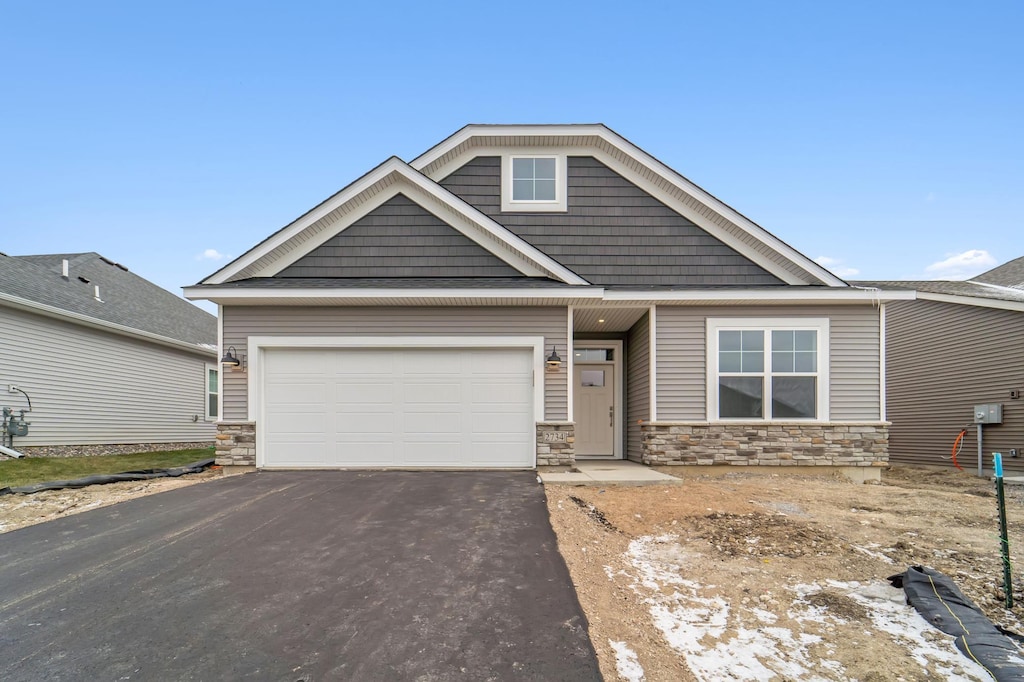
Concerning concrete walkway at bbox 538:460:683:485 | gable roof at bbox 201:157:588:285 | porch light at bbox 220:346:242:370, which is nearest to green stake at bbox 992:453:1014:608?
concrete walkway at bbox 538:460:683:485

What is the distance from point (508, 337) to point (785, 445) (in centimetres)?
516

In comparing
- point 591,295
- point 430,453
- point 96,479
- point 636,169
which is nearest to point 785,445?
point 591,295

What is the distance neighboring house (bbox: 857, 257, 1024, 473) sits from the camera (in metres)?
11.1

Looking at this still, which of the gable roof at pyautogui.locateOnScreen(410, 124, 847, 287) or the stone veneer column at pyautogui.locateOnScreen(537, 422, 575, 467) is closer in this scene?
the stone veneer column at pyautogui.locateOnScreen(537, 422, 575, 467)

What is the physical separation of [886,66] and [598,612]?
50.8ft

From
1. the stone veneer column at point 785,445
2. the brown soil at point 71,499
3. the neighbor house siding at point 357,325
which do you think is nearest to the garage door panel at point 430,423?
the neighbor house siding at point 357,325

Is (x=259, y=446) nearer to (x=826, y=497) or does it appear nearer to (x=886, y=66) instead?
(x=826, y=497)

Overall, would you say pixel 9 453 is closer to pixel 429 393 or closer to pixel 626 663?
pixel 429 393

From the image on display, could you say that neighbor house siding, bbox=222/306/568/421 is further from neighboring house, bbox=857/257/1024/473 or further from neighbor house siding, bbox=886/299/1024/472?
neighbor house siding, bbox=886/299/1024/472

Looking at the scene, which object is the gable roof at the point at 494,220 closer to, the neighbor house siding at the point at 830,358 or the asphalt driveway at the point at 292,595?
the neighbor house siding at the point at 830,358

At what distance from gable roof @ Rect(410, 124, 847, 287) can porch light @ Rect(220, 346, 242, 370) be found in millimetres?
4768

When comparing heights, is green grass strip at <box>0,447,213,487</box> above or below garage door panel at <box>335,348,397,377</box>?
below

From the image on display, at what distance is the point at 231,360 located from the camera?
8516 mm

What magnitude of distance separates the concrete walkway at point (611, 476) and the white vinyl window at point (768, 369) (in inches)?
70.5
